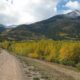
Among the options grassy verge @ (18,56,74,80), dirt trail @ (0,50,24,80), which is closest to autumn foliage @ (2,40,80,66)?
dirt trail @ (0,50,24,80)

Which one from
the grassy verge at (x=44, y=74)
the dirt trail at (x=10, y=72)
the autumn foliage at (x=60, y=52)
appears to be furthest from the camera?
the autumn foliage at (x=60, y=52)

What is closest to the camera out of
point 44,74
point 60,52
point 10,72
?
point 44,74

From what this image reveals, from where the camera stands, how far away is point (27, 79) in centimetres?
5025

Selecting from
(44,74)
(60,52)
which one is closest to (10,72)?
(44,74)

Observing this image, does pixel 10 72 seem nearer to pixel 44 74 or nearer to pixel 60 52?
pixel 44 74

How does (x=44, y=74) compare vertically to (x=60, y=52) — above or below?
below

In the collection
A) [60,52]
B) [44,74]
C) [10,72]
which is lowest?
[44,74]

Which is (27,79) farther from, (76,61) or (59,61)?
(59,61)

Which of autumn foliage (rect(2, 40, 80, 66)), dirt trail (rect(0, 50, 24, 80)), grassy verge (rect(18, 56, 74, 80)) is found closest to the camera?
dirt trail (rect(0, 50, 24, 80))

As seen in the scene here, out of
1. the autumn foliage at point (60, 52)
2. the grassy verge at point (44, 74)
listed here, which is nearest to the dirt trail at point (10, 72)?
the grassy verge at point (44, 74)

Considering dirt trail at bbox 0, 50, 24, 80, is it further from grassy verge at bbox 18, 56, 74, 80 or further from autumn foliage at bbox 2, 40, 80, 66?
autumn foliage at bbox 2, 40, 80, 66

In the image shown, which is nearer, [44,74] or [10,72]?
[44,74]

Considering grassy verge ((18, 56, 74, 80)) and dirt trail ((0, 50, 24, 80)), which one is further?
grassy verge ((18, 56, 74, 80))

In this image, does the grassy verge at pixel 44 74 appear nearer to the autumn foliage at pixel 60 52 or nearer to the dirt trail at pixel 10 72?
→ the dirt trail at pixel 10 72
